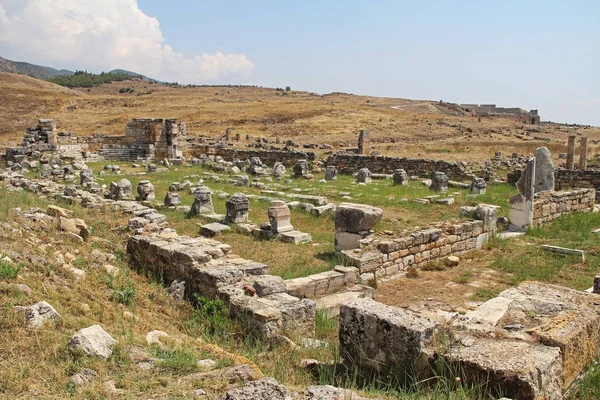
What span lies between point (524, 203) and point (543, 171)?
118 inches

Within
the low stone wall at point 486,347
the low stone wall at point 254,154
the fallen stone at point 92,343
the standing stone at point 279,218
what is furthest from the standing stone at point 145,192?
the low stone wall at point 486,347

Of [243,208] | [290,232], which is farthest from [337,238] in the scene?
[243,208]

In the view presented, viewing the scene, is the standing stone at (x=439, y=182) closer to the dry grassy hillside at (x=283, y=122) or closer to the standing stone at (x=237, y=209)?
the standing stone at (x=237, y=209)

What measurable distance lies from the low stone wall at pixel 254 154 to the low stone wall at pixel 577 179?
38.6ft

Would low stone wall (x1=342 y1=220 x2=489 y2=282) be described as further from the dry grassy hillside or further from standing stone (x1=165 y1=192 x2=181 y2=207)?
the dry grassy hillside

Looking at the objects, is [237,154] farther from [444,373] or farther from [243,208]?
[444,373]

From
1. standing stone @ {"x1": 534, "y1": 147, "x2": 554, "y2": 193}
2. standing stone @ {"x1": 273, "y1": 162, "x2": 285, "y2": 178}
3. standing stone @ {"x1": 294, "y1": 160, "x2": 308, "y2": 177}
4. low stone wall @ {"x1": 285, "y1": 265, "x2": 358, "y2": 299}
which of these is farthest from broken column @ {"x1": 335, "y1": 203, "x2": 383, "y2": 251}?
standing stone @ {"x1": 273, "y1": 162, "x2": 285, "y2": 178}

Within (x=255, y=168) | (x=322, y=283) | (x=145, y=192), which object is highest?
(x=255, y=168)

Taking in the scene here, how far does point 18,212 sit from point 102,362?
5953 millimetres

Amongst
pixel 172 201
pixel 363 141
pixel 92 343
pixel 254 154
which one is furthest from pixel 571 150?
pixel 92 343

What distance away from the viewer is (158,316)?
5816 millimetres

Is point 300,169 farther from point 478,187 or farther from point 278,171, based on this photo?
point 478,187

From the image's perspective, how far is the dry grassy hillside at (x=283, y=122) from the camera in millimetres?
40062

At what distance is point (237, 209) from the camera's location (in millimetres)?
12609
